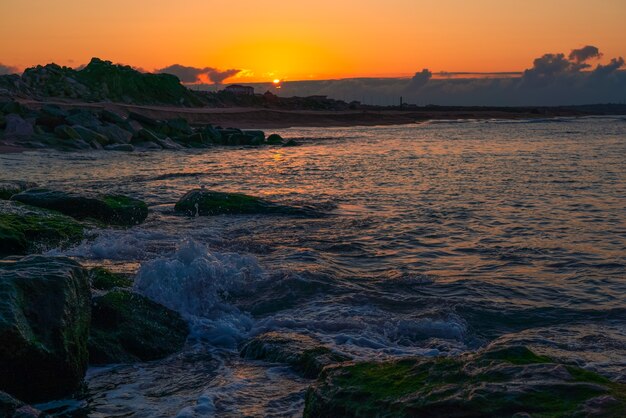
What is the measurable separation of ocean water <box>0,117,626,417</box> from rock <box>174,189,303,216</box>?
0.41 m

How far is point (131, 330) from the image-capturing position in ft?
21.1

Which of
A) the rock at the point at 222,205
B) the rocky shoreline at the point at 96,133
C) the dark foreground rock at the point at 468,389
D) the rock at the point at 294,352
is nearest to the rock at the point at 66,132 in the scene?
the rocky shoreline at the point at 96,133

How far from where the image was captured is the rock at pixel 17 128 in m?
31.8

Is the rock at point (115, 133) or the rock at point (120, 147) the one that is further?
the rock at point (115, 133)

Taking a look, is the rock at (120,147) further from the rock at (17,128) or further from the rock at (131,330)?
the rock at (131,330)

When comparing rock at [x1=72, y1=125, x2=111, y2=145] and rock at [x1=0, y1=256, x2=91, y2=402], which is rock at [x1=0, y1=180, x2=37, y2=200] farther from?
rock at [x1=72, y1=125, x2=111, y2=145]

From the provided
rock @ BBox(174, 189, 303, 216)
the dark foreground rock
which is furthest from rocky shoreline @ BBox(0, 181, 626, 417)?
rock @ BBox(174, 189, 303, 216)

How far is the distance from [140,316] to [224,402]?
1818 millimetres

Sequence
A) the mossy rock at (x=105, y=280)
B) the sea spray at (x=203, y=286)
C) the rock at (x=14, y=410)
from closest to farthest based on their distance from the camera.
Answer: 1. the rock at (x=14, y=410)
2. the sea spray at (x=203, y=286)
3. the mossy rock at (x=105, y=280)

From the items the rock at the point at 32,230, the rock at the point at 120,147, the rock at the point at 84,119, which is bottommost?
the rock at the point at 32,230

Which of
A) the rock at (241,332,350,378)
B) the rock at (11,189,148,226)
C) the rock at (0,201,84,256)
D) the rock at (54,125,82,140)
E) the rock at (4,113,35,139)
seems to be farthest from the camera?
the rock at (54,125,82,140)

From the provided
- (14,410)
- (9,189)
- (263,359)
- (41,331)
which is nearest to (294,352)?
(263,359)

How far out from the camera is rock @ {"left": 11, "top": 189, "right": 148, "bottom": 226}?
12.6 metres

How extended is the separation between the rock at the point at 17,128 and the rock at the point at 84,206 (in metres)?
20.5
